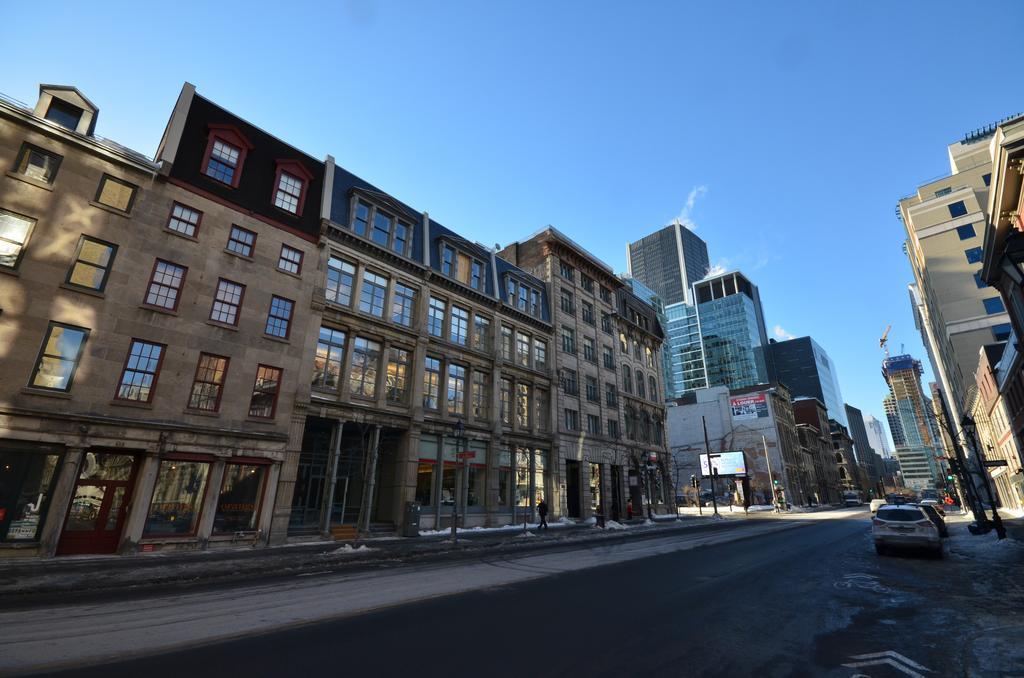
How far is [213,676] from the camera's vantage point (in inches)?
203

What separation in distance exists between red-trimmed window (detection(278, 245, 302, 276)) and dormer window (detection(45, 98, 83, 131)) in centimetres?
875

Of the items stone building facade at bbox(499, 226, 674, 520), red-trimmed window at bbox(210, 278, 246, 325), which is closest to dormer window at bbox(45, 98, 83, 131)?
red-trimmed window at bbox(210, 278, 246, 325)

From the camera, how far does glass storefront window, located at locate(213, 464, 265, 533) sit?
19016 millimetres

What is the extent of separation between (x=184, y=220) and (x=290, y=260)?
182 inches

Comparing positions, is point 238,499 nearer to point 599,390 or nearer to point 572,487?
point 572,487

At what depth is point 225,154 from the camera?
73.6 ft

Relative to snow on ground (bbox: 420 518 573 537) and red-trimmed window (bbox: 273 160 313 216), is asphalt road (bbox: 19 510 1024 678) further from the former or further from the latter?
red-trimmed window (bbox: 273 160 313 216)

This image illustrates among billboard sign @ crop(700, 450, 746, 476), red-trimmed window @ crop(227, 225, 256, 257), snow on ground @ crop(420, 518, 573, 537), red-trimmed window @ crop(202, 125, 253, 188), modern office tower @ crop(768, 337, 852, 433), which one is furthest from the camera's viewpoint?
modern office tower @ crop(768, 337, 852, 433)

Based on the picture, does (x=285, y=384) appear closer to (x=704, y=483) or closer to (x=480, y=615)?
(x=480, y=615)

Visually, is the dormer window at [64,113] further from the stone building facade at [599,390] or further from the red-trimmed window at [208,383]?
the stone building facade at [599,390]

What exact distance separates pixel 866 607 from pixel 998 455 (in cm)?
5735

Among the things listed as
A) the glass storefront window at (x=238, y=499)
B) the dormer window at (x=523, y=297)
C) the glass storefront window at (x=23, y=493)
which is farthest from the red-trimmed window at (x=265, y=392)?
the dormer window at (x=523, y=297)

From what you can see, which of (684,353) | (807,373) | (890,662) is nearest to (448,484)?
(890,662)

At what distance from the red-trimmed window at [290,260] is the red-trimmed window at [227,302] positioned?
8.18ft
